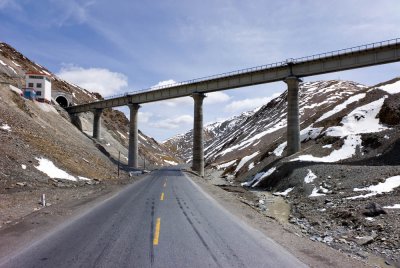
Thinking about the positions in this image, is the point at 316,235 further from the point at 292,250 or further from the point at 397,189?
the point at 397,189

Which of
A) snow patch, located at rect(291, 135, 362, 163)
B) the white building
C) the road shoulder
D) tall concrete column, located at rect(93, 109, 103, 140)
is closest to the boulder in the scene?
the road shoulder

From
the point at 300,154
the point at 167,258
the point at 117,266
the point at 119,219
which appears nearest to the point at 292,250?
the point at 167,258

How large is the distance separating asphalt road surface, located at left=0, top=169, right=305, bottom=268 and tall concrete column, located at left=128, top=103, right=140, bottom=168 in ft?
183

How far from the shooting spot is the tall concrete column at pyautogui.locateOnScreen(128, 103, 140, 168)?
6988cm

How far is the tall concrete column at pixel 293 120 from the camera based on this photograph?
41906 millimetres

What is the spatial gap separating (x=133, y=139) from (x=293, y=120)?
37.6m

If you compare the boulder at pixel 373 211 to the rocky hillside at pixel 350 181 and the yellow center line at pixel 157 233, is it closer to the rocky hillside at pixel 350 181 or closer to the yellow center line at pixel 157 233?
the rocky hillside at pixel 350 181

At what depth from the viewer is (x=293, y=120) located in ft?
140

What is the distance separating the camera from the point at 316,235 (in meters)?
13.1

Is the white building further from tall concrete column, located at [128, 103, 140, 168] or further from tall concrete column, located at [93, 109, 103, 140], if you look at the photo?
tall concrete column, located at [128, 103, 140, 168]

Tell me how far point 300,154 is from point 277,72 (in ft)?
46.5

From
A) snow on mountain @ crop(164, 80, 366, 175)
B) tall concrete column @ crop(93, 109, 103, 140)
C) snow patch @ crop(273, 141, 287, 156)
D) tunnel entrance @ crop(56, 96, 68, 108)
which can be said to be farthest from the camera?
tunnel entrance @ crop(56, 96, 68, 108)

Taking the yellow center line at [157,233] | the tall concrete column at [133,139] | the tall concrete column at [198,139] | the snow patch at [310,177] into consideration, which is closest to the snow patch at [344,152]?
the snow patch at [310,177]

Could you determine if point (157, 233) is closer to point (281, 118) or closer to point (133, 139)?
point (133, 139)
